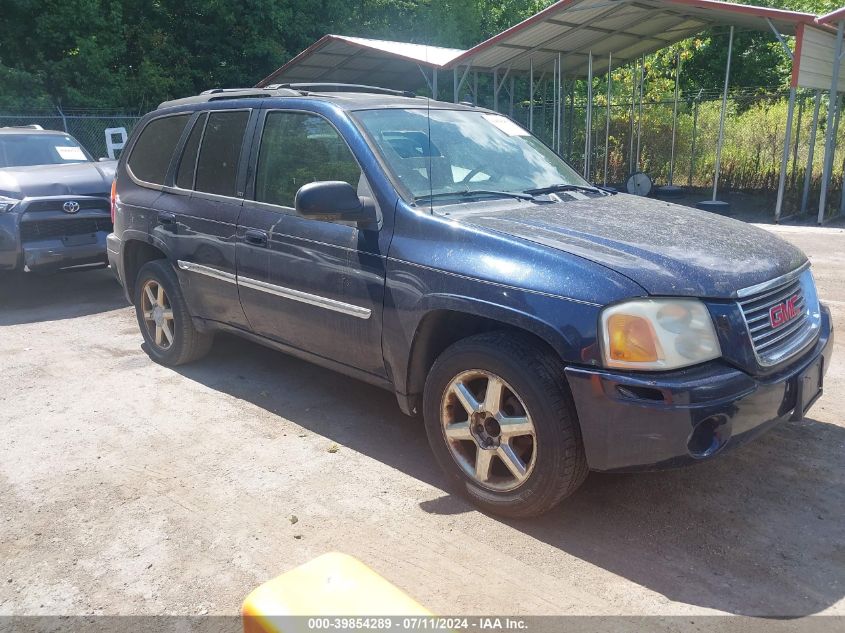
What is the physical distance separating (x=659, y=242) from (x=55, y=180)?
696cm

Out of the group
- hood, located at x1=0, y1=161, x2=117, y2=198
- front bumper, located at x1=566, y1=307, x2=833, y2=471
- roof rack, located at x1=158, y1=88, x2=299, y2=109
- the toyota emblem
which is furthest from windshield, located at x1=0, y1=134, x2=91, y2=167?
front bumper, located at x1=566, y1=307, x2=833, y2=471

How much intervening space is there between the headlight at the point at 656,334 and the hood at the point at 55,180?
6.90 metres

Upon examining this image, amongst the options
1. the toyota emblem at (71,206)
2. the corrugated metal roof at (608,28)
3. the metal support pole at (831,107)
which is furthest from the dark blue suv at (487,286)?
the corrugated metal roof at (608,28)

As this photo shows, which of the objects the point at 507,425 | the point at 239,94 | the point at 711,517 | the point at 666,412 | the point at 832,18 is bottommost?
the point at 711,517

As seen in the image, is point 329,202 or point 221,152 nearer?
point 329,202

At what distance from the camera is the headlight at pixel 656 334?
2840mm

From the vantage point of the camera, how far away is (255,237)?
4340 millimetres

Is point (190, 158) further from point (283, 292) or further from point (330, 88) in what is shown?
→ point (283, 292)

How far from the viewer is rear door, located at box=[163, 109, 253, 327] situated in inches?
180

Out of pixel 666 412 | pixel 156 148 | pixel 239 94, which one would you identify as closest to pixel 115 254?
pixel 156 148

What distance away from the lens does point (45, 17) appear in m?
20.4

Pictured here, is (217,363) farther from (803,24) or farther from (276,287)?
(803,24)

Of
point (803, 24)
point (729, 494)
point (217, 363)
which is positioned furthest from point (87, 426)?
point (803, 24)

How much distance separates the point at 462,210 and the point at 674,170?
16971mm
